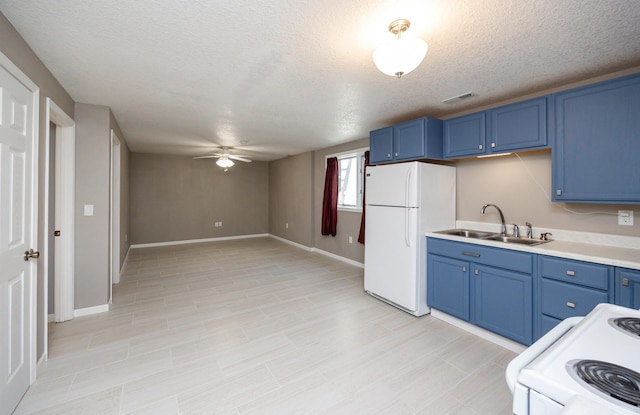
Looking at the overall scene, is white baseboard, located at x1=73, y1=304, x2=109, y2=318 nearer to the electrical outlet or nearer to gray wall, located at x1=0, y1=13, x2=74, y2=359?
gray wall, located at x1=0, y1=13, x2=74, y2=359

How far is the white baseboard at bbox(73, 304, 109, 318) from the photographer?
2991mm

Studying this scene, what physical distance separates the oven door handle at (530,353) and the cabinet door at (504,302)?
153cm

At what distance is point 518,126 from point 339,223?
3.55 m

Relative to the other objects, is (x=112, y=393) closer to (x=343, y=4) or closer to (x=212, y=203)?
(x=343, y=4)

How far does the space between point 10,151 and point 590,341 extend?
2.91 m

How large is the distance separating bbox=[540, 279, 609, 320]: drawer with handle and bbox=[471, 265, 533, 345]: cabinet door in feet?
0.33

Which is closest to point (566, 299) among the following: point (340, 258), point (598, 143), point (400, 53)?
point (598, 143)

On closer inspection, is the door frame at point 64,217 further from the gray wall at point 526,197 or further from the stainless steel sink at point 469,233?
the gray wall at point 526,197

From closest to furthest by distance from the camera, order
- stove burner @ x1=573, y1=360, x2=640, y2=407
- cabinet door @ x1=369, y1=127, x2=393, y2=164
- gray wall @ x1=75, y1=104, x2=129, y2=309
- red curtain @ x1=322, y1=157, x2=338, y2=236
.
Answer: stove burner @ x1=573, y1=360, x2=640, y2=407 < gray wall @ x1=75, y1=104, x2=129, y2=309 < cabinet door @ x1=369, y1=127, x2=393, y2=164 < red curtain @ x1=322, y1=157, x2=338, y2=236

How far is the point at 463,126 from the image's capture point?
2967 millimetres

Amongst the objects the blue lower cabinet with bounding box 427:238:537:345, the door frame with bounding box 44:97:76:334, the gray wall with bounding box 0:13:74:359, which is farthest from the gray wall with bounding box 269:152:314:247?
the gray wall with bounding box 0:13:74:359

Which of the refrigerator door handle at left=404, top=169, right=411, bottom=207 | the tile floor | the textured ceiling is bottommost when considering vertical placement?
the tile floor

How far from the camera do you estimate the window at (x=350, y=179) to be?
5150 millimetres

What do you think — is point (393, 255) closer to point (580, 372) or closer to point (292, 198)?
point (580, 372)
